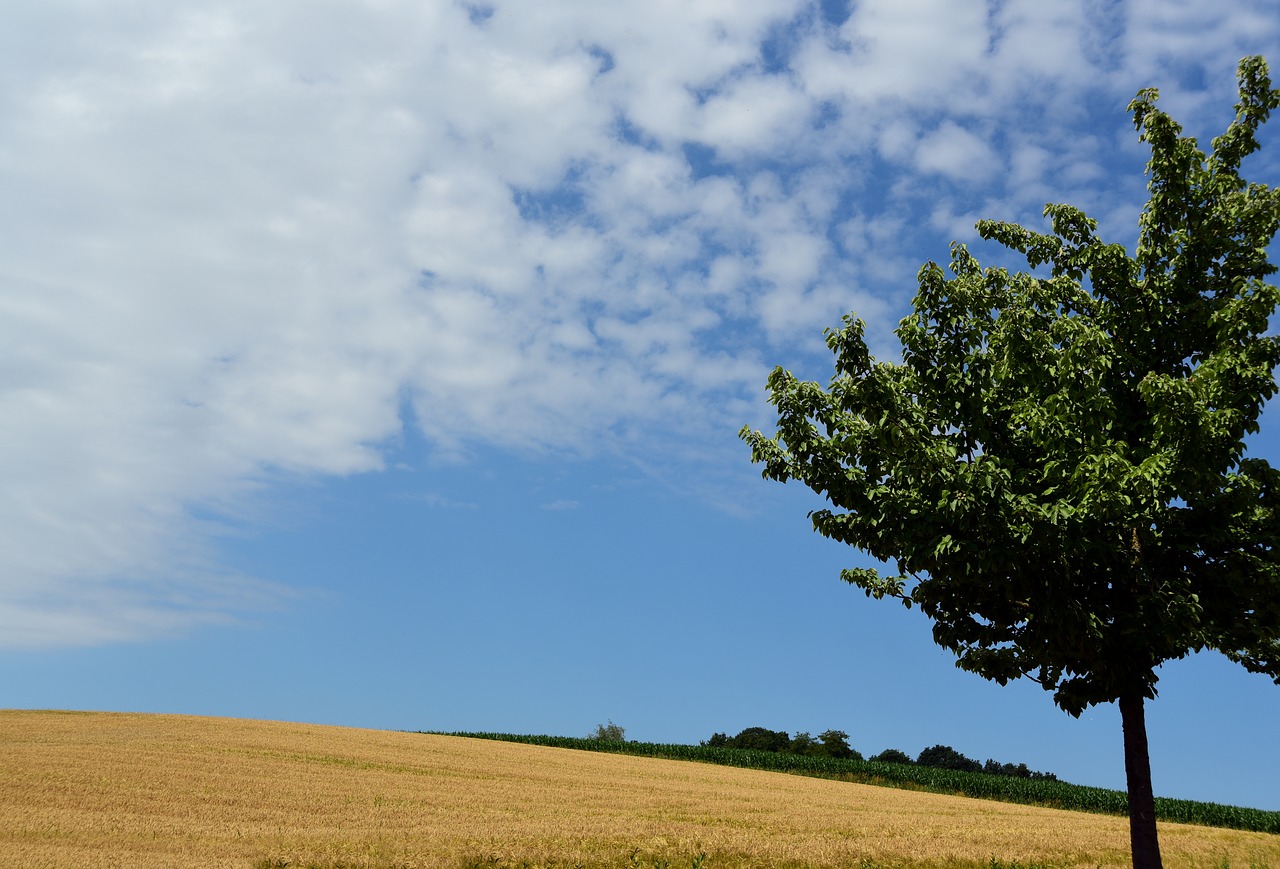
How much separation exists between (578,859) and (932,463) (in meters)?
11.2

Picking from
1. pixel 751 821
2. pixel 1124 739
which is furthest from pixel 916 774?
pixel 1124 739

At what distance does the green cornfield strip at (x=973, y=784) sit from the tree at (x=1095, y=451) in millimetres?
41667

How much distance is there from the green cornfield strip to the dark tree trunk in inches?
1615

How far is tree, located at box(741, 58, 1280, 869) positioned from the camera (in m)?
15.7

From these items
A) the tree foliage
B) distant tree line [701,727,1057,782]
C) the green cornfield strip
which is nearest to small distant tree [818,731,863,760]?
distant tree line [701,727,1057,782]

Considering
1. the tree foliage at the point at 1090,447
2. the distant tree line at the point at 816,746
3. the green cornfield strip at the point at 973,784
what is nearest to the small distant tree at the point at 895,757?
the distant tree line at the point at 816,746

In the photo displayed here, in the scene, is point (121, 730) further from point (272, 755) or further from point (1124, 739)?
point (1124, 739)

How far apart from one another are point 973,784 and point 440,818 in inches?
1843

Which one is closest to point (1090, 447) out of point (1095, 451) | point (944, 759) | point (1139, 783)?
point (1095, 451)

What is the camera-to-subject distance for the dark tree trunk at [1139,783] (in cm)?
1672

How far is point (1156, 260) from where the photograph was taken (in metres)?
18.8

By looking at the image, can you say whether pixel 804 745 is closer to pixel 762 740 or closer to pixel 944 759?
pixel 762 740

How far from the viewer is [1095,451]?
16.2 meters

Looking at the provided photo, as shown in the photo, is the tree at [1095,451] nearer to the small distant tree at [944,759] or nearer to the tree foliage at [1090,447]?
the tree foliage at [1090,447]
